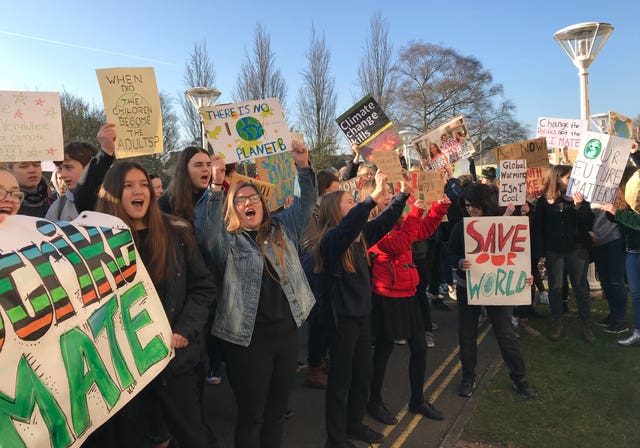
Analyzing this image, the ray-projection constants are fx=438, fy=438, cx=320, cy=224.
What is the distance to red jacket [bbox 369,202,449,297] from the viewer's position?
3754mm

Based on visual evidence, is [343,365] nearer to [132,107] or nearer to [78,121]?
[132,107]

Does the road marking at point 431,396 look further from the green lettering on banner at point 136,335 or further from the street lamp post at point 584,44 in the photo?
the street lamp post at point 584,44

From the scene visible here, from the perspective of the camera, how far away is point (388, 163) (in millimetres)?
4098

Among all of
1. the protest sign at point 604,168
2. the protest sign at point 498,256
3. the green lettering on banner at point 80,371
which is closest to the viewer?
the green lettering on banner at point 80,371

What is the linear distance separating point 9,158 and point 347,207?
8.30 ft

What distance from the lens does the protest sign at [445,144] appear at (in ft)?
20.0


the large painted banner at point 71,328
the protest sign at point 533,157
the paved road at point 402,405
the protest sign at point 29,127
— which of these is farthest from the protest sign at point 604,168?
the protest sign at point 29,127

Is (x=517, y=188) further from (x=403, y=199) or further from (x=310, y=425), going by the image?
(x=310, y=425)

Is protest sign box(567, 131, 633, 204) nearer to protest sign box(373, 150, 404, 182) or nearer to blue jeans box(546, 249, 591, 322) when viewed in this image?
blue jeans box(546, 249, 591, 322)

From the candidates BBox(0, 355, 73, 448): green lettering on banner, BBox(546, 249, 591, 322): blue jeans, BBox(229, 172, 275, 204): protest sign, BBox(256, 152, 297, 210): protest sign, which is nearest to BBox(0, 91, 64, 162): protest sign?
BBox(229, 172, 275, 204): protest sign

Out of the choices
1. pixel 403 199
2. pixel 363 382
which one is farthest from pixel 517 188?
pixel 363 382

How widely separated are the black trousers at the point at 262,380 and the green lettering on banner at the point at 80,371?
867 mm

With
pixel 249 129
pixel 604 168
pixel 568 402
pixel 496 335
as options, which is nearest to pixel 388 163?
pixel 249 129

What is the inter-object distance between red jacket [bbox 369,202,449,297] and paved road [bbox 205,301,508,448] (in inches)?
45.1
